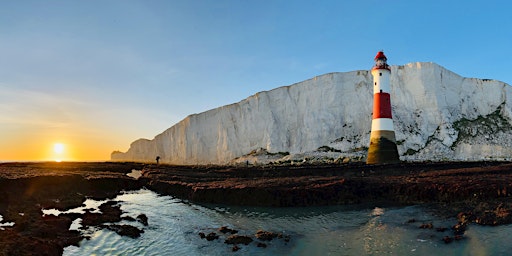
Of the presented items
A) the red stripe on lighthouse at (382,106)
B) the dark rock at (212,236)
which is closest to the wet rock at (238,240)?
the dark rock at (212,236)

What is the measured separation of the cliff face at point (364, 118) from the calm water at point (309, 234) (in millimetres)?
33189

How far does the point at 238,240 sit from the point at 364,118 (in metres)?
44.2

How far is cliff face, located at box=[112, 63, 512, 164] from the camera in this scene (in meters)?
44.4

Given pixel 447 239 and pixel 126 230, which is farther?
pixel 126 230

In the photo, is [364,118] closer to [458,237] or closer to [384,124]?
[384,124]

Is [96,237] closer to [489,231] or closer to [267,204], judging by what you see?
[267,204]

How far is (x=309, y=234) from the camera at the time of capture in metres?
10.1

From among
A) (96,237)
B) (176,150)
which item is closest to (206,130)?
(176,150)

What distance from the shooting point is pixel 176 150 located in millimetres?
72688

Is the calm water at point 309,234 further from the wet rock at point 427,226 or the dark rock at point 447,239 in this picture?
the wet rock at point 427,226

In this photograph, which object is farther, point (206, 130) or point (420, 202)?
point (206, 130)

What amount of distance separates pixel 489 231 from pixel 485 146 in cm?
4065

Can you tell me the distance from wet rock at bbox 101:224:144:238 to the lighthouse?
2172 centimetres

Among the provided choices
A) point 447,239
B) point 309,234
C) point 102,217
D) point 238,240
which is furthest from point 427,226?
point 102,217
